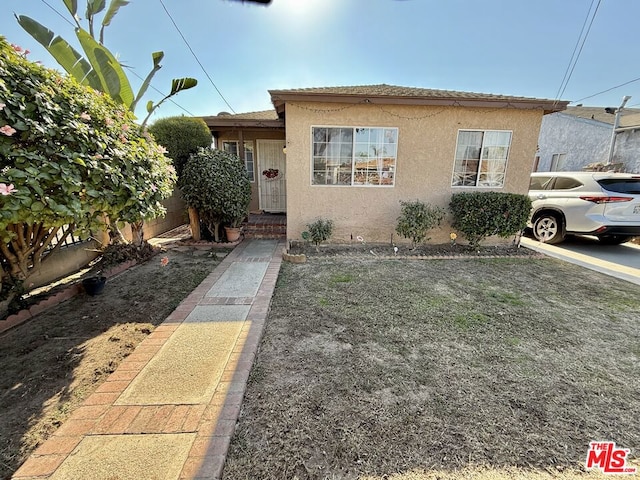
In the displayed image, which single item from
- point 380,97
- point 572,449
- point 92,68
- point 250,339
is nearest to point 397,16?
point 380,97

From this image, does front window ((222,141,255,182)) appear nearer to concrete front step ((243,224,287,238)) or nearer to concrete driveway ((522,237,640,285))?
concrete front step ((243,224,287,238))

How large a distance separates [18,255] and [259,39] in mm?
9985

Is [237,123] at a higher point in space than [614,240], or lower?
higher

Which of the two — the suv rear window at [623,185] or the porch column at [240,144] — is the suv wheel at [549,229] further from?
the porch column at [240,144]

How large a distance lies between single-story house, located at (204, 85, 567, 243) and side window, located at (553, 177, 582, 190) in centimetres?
133

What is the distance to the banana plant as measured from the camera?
4.50 m

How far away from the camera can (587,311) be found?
388 centimetres

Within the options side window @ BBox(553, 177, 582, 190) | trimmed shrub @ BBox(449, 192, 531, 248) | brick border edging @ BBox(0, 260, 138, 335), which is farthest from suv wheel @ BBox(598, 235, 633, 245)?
brick border edging @ BBox(0, 260, 138, 335)

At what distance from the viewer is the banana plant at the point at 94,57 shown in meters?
4.50

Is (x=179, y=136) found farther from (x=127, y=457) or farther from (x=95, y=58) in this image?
(x=127, y=457)

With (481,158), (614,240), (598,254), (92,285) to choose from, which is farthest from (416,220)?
(614,240)

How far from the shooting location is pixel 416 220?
6477 mm

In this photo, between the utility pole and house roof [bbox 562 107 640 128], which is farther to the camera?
the utility pole

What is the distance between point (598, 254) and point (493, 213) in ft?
10.3
